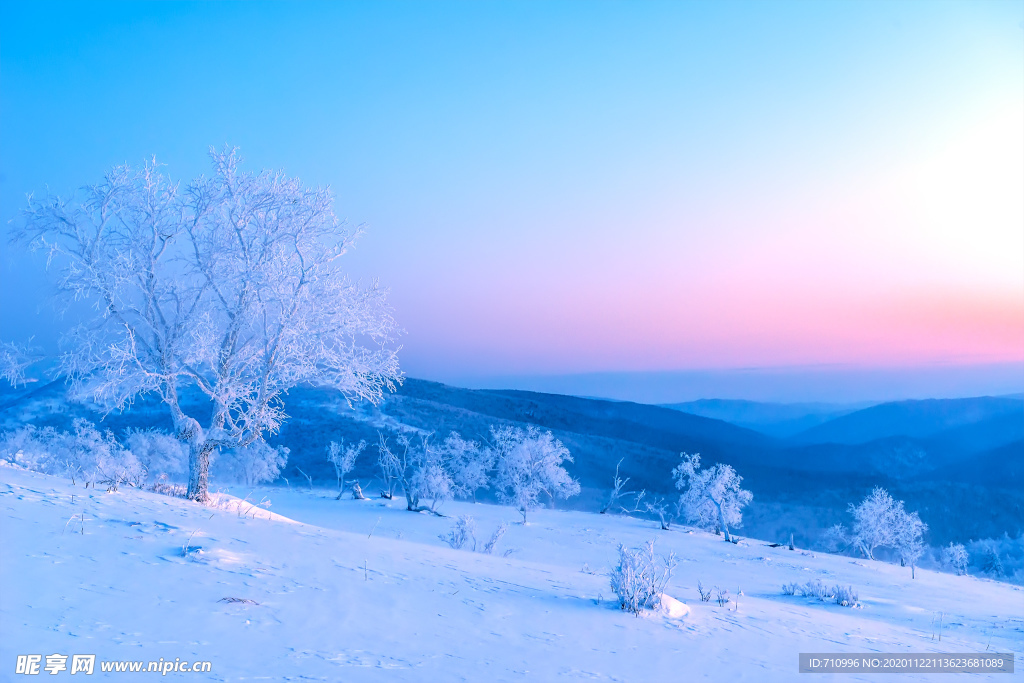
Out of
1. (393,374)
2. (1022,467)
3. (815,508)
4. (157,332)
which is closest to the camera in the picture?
(157,332)

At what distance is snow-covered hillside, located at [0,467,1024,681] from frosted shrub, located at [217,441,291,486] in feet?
104

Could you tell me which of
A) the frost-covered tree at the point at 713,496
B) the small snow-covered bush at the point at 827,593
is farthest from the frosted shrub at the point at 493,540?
the frost-covered tree at the point at 713,496

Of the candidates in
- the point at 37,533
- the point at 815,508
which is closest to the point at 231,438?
the point at 37,533

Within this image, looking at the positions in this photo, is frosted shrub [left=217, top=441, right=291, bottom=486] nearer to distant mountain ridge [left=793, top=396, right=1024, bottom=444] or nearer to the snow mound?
the snow mound

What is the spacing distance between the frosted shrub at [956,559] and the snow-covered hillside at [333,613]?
29790 millimetres

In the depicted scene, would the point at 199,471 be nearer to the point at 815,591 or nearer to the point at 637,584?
the point at 637,584

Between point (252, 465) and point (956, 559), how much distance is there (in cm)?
4178

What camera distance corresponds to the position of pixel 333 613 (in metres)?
5.36

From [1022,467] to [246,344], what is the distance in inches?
3340

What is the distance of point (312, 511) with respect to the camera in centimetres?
2450

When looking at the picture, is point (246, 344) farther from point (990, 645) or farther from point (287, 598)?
point (990, 645)

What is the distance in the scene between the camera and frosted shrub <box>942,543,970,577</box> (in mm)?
34266

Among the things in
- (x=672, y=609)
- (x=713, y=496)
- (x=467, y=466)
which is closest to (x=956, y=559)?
(x=713, y=496)

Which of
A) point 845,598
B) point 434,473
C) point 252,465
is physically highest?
point 845,598
